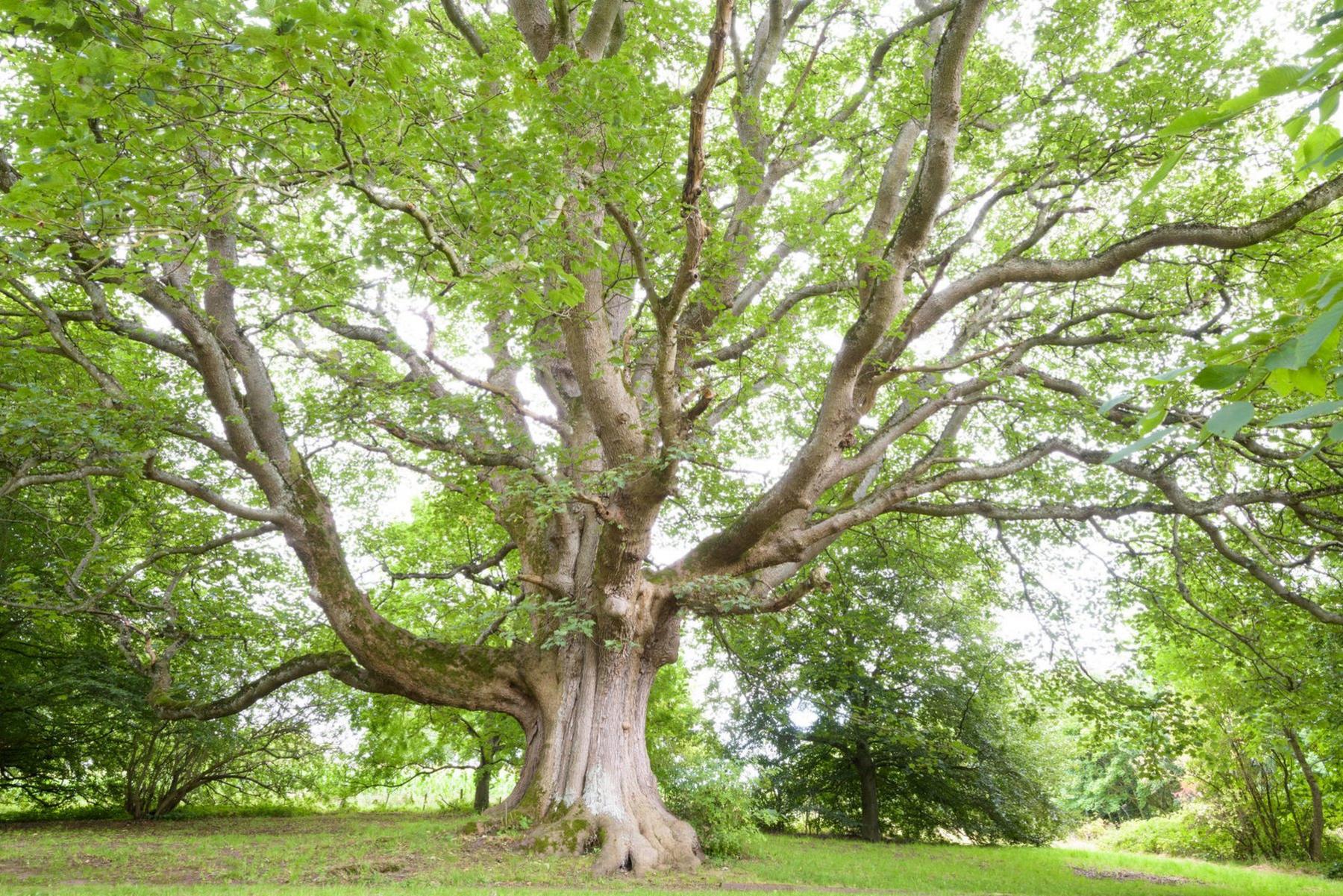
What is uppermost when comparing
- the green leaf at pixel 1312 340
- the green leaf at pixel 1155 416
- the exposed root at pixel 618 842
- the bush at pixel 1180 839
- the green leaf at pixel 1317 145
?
the green leaf at pixel 1317 145

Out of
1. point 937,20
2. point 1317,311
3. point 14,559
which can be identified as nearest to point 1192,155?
point 937,20

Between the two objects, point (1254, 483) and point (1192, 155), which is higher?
point (1192, 155)

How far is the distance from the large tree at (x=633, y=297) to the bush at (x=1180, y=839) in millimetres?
10579

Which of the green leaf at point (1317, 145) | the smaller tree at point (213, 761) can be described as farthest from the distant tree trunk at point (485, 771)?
the green leaf at point (1317, 145)

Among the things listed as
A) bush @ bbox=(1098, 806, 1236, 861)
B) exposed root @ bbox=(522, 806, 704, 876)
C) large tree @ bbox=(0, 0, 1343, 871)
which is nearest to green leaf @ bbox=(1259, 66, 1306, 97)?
large tree @ bbox=(0, 0, 1343, 871)

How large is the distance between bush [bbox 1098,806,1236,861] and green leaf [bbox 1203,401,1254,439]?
2134 cm

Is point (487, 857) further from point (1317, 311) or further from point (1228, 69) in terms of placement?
point (1228, 69)

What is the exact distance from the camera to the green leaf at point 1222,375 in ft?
3.70

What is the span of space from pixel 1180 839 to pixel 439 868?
18.9 meters

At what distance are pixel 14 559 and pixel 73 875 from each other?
761 centimetres

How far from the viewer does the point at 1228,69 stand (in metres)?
7.91

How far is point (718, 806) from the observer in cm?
976

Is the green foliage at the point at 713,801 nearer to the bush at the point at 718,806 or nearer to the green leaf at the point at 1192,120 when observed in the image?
the bush at the point at 718,806

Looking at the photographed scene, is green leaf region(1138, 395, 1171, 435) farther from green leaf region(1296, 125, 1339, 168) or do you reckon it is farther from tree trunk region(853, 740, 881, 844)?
tree trunk region(853, 740, 881, 844)
